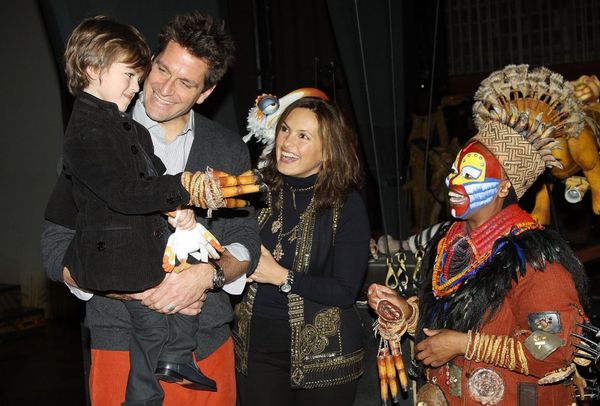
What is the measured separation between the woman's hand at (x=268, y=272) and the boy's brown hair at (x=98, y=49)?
78 cm

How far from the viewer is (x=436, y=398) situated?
8.17 ft

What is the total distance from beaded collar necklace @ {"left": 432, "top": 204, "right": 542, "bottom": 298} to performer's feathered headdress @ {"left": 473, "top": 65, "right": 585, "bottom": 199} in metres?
0.11

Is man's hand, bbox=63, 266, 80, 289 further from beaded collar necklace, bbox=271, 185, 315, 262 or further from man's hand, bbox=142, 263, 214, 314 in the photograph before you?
beaded collar necklace, bbox=271, 185, 315, 262

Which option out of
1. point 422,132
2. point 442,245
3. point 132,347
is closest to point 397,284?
point 442,245

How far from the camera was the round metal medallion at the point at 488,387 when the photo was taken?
2391 mm

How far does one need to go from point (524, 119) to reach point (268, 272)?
925 millimetres

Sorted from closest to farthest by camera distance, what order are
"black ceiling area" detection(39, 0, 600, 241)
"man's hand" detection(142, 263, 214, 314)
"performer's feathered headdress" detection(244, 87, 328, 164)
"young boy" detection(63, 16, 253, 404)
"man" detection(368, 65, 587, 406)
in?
"young boy" detection(63, 16, 253, 404) → "man's hand" detection(142, 263, 214, 314) → "man" detection(368, 65, 587, 406) → "performer's feathered headdress" detection(244, 87, 328, 164) → "black ceiling area" detection(39, 0, 600, 241)

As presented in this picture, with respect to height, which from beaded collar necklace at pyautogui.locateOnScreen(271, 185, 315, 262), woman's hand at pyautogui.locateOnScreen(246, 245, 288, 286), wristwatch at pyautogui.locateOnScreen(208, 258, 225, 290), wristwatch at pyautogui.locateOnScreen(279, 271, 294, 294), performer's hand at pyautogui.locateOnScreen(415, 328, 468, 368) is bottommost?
performer's hand at pyautogui.locateOnScreen(415, 328, 468, 368)

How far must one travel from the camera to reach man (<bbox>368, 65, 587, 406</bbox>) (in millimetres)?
2305

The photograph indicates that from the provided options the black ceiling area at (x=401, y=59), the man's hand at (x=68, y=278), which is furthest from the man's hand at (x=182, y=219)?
the black ceiling area at (x=401, y=59)

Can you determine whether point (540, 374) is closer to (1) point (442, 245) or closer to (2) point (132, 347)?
(1) point (442, 245)

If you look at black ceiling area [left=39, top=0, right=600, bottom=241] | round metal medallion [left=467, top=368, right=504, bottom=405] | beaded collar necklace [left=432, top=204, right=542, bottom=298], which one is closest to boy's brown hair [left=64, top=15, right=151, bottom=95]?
beaded collar necklace [left=432, top=204, right=542, bottom=298]

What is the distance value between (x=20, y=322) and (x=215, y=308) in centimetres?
535

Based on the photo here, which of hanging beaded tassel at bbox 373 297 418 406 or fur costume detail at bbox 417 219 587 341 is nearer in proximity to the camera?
fur costume detail at bbox 417 219 587 341
